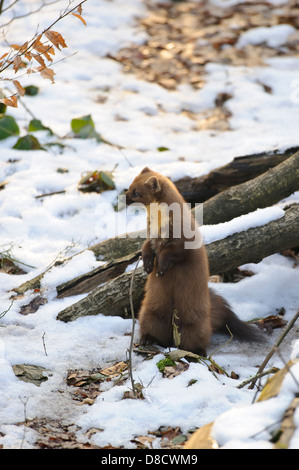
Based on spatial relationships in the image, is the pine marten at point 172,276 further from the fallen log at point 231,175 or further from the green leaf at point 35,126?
the green leaf at point 35,126

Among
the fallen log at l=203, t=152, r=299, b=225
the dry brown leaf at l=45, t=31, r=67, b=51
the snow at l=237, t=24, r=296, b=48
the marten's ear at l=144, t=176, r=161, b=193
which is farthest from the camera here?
the snow at l=237, t=24, r=296, b=48

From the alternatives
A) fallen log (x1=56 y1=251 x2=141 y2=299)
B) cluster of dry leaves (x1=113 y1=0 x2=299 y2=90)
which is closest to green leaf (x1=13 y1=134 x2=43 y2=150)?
fallen log (x1=56 y1=251 x2=141 y2=299)

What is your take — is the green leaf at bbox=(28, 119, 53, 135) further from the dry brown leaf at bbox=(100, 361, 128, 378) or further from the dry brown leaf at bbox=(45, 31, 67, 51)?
the dry brown leaf at bbox=(100, 361, 128, 378)

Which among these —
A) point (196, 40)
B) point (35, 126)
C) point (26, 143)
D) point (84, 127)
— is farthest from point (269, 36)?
point (26, 143)

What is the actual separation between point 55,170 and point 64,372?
349 centimetres

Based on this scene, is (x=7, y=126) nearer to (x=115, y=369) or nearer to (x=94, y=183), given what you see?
(x=94, y=183)

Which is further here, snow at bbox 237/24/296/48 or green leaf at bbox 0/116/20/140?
snow at bbox 237/24/296/48

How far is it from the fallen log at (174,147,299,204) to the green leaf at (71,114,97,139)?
199 centimetres

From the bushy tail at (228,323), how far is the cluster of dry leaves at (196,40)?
5345mm

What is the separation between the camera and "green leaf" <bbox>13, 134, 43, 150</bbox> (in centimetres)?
688

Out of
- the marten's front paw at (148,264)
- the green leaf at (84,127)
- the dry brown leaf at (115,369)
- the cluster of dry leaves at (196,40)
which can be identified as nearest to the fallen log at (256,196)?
the marten's front paw at (148,264)

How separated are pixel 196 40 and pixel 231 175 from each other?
5.37 metres

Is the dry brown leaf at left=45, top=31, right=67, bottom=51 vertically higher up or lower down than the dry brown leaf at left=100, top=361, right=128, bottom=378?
higher up
